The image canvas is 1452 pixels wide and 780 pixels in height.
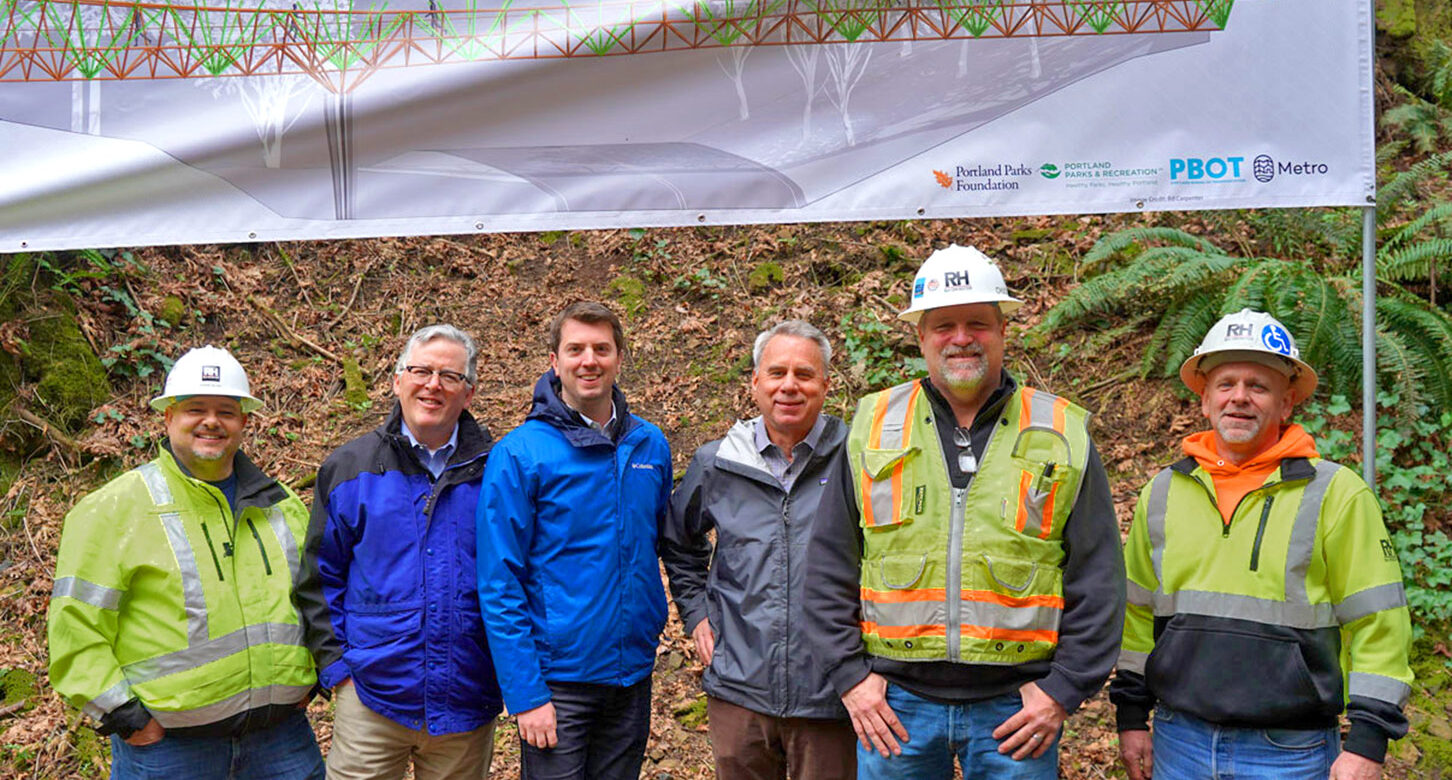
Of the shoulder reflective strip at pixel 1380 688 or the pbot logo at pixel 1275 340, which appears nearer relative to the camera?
the shoulder reflective strip at pixel 1380 688

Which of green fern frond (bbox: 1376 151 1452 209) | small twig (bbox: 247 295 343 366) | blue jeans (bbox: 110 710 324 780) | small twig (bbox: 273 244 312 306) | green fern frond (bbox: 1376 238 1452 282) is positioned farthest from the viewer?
small twig (bbox: 273 244 312 306)

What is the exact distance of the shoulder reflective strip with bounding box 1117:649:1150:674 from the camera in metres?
3.48

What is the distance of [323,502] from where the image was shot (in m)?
3.81

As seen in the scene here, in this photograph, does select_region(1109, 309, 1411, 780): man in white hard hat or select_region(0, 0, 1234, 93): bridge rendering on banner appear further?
select_region(0, 0, 1234, 93): bridge rendering on banner

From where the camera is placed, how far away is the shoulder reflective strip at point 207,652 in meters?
3.53

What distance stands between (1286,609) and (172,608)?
3.59 metres

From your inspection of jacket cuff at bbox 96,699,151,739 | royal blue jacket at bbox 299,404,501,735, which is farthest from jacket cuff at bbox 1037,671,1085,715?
jacket cuff at bbox 96,699,151,739

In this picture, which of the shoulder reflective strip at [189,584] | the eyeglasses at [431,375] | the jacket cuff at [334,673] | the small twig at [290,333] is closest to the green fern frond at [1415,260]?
the eyeglasses at [431,375]

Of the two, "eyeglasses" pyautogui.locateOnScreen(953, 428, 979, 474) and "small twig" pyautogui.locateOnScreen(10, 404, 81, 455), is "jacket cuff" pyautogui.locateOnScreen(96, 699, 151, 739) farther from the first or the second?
"small twig" pyautogui.locateOnScreen(10, 404, 81, 455)

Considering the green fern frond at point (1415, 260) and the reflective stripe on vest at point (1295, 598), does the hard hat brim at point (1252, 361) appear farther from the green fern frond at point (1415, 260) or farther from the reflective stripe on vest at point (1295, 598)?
the green fern frond at point (1415, 260)

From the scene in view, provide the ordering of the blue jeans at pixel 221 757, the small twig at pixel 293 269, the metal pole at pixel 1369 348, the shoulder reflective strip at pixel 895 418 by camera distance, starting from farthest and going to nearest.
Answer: the small twig at pixel 293 269, the metal pole at pixel 1369 348, the blue jeans at pixel 221 757, the shoulder reflective strip at pixel 895 418

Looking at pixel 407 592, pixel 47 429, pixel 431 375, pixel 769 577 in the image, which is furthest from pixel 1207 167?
pixel 47 429

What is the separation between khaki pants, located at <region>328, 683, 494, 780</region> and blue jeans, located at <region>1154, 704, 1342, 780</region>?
239 centimetres

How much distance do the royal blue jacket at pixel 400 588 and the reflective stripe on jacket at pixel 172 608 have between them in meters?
0.15
